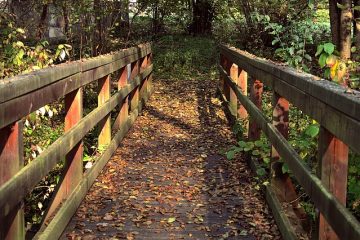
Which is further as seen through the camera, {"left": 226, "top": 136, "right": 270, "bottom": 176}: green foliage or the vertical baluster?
the vertical baluster

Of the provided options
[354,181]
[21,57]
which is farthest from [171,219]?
[21,57]

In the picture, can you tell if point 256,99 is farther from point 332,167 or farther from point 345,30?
point 345,30

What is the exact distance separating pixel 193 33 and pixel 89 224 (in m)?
17.9

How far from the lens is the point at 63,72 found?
4.22 m

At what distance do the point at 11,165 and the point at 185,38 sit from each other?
18.4 m

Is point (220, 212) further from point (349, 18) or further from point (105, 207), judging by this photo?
point (349, 18)

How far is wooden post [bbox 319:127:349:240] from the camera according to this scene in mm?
2865

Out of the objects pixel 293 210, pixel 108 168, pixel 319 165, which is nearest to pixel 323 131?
pixel 319 165

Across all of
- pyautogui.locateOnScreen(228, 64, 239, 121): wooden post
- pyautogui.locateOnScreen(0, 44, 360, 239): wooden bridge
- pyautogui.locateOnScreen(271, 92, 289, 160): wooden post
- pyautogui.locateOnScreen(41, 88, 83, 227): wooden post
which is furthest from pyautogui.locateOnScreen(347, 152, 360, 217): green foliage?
pyautogui.locateOnScreen(228, 64, 239, 121): wooden post

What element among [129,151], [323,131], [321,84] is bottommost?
[129,151]

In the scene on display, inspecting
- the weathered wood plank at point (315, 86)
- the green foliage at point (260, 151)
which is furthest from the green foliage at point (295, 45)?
the green foliage at point (260, 151)

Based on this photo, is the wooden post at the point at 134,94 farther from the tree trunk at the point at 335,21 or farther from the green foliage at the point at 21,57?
the tree trunk at the point at 335,21

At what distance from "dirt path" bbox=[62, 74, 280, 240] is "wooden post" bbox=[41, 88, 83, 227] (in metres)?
0.27

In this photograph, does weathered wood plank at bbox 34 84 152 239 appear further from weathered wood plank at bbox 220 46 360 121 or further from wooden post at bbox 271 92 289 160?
weathered wood plank at bbox 220 46 360 121
